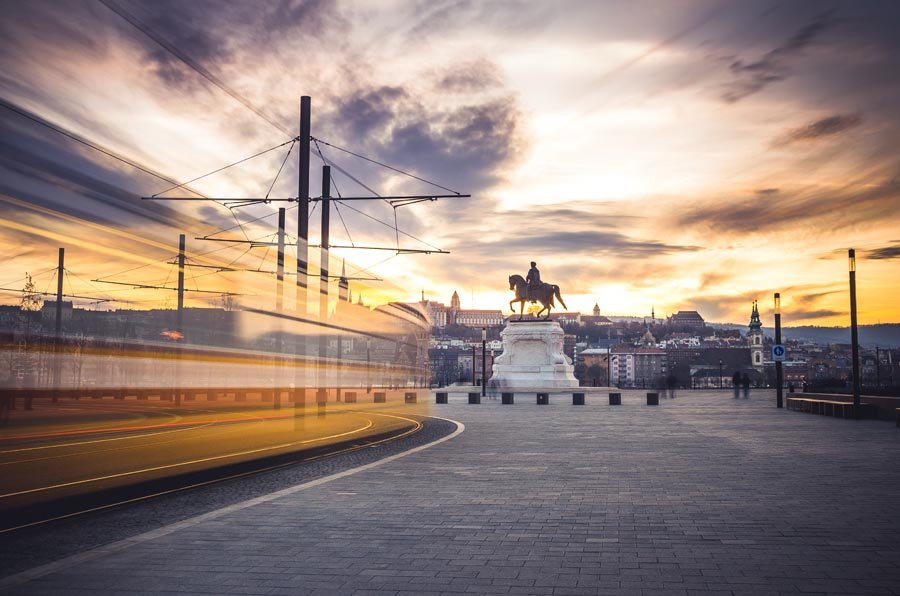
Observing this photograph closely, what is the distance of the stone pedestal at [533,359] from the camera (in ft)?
184

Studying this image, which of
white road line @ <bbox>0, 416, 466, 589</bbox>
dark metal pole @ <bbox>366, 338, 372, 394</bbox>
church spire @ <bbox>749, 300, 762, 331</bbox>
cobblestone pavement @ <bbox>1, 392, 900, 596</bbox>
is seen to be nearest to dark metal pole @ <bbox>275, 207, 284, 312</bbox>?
dark metal pole @ <bbox>366, 338, 372, 394</bbox>

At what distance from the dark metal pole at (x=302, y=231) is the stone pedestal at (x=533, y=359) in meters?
36.5

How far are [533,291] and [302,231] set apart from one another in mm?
41385

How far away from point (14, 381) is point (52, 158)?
2.94 m

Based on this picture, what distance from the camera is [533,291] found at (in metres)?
60.3

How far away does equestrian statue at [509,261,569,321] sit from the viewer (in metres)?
60.1

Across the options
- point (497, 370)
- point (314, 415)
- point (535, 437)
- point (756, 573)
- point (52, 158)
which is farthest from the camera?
point (497, 370)

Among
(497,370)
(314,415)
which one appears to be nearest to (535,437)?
(314,415)

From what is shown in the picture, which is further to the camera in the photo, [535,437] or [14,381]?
[535,437]

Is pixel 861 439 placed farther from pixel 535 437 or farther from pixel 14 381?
pixel 14 381

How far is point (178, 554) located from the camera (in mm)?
6738

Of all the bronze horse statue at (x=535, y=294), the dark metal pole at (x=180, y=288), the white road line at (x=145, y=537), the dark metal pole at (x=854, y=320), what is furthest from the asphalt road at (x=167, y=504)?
the bronze horse statue at (x=535, y=294)

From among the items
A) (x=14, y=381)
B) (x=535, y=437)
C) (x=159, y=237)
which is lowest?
(x=535, y=437)

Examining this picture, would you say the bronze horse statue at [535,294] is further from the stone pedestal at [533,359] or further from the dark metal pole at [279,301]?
the dark metal pole at [279,301]
